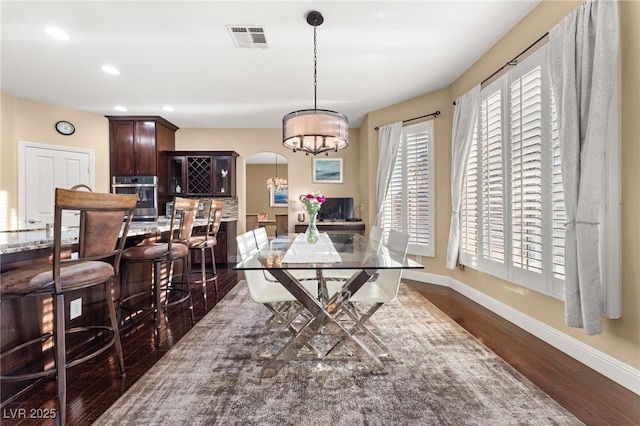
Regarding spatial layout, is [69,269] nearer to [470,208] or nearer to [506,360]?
[506,360]

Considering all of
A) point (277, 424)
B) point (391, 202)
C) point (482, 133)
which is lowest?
point (277, 424)

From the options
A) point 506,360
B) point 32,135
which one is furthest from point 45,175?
point 506,360

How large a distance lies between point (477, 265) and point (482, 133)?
145 centimetres

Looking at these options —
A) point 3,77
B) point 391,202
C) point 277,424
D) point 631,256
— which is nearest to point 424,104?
point 391,202

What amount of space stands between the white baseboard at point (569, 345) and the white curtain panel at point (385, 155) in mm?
1862

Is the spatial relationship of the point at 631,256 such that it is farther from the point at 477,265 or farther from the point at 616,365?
the point at 477,265

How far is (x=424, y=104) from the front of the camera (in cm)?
436

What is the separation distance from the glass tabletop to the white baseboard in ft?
4.63

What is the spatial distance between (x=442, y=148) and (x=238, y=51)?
2.82 meters

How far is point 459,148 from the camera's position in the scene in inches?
140

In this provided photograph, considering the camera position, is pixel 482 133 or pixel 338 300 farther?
pixel 482 133

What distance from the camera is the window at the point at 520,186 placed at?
90.1 inches

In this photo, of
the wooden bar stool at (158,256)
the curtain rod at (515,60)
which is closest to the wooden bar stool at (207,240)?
the wooden bar stool at (158,256)

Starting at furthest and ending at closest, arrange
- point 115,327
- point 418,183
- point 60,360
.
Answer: point 418,183 → point 115,327 → point 60,360
